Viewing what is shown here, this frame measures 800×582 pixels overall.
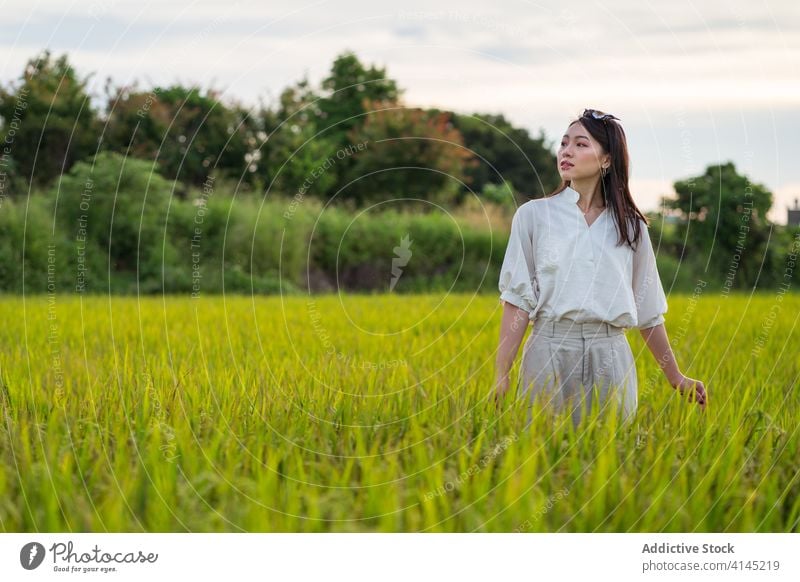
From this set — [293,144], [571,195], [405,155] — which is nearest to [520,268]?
[571,195]

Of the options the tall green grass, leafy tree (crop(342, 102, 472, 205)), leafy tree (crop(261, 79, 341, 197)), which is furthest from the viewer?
leafy tree (crop(261, 79, 341, 197))

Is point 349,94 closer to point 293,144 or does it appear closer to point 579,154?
point 293,144

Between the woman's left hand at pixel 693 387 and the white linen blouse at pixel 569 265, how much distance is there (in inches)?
10.6

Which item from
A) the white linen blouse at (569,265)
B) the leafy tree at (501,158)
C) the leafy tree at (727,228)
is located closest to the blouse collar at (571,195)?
the white linen blouse at (569,265)

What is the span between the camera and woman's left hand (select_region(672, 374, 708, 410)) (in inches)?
126

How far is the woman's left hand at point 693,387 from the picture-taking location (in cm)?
321

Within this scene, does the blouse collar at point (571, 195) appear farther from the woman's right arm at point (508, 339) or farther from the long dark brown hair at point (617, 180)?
the woman's right arm at point (508, 339)

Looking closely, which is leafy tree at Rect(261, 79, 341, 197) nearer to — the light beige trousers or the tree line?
the tree line

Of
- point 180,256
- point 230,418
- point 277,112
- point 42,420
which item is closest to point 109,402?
point 42,420

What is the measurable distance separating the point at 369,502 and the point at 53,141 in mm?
11817

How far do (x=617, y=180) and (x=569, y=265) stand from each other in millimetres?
355

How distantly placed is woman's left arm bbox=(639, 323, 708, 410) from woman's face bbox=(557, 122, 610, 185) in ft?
2.10

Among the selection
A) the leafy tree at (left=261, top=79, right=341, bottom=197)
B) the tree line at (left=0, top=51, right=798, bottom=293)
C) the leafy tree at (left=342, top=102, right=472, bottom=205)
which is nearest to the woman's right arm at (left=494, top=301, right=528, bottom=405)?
the tree line at (left=0, top=51, right=798, bottom=293)

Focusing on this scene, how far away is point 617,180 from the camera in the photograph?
10.5ft
